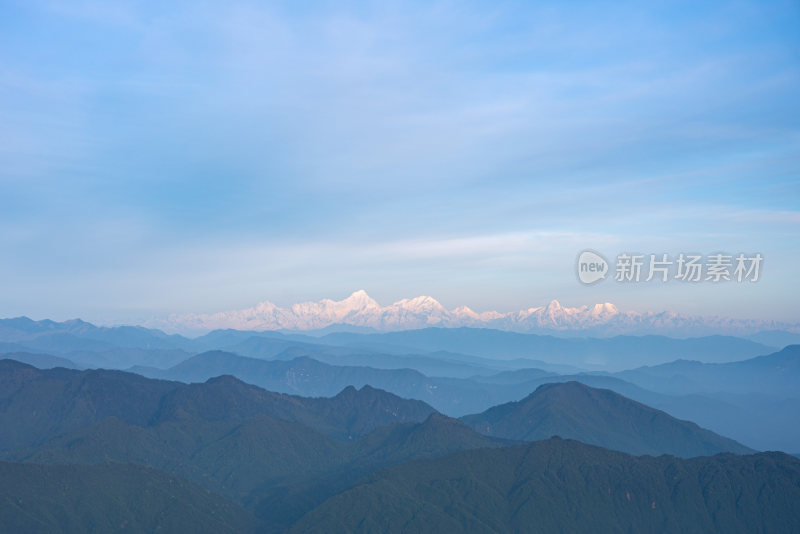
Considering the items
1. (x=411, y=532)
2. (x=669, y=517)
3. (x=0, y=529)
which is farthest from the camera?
(x=669, y=517)

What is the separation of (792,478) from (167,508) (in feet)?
601

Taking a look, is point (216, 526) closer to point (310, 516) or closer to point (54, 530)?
point (310, 516)

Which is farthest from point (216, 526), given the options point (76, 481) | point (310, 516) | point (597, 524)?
point (597, 524)

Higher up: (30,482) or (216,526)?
(30,482)

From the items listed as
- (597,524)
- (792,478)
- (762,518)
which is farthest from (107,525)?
(792,478)

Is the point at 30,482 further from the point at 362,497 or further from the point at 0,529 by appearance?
the point at 362,497

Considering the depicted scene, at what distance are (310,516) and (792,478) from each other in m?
141

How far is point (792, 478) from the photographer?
200 m

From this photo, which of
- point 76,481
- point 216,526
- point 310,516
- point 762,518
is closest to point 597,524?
point 762,518

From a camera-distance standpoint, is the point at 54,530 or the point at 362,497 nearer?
the point at 54,530

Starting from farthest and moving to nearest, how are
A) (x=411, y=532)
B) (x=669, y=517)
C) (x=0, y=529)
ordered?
1. (x=669, y=517)
2. (x=411, y=532)
3. (x=0, y=529)

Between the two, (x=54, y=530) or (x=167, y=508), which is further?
(x=167, y=508)

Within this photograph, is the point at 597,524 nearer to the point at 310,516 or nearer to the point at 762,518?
the point at 762,518

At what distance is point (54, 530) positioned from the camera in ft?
584
